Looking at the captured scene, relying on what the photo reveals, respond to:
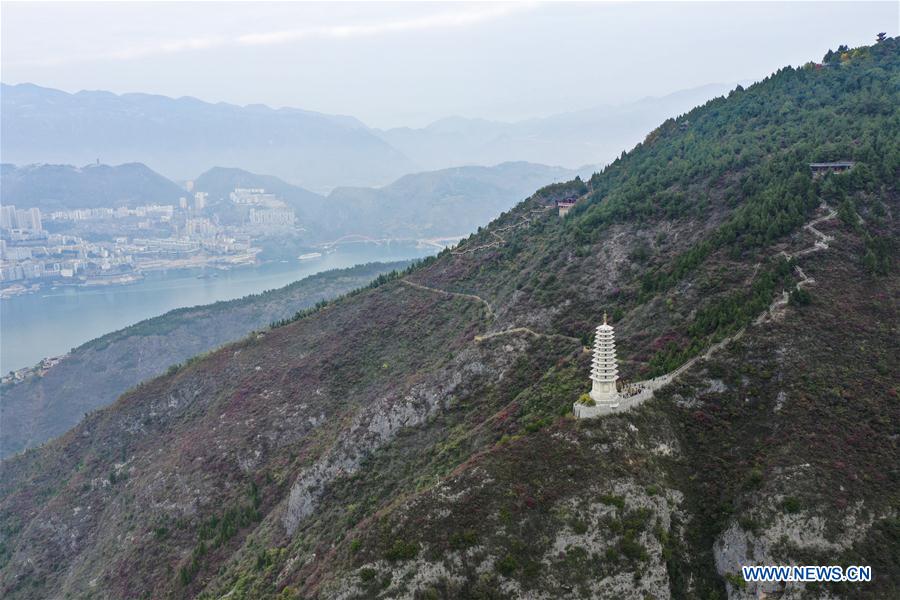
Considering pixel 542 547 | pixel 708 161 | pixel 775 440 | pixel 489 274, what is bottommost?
pixel 542 547

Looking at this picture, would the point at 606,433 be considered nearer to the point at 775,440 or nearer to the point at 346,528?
the point at 775,440

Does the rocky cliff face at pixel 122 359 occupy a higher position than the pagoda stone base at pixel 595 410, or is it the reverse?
the pagoda stone base at pixel 595 410

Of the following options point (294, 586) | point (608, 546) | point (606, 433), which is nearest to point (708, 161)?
point (606, 433)

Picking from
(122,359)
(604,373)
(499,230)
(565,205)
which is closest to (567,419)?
(604,373)

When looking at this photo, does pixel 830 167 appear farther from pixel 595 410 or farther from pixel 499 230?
pixel 499 230

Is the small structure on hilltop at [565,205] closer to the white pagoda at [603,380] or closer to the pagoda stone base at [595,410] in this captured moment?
the white pagoda at [603,380]

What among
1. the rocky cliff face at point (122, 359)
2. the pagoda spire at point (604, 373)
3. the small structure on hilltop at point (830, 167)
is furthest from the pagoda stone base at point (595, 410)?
the rocky cliff face at point (122, 359)
